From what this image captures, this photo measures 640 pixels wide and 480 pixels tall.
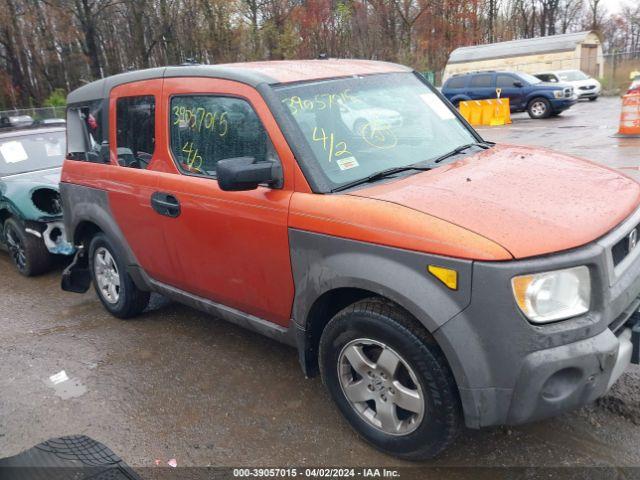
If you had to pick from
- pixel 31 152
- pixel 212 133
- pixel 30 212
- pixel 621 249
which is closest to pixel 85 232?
pixel 30 212

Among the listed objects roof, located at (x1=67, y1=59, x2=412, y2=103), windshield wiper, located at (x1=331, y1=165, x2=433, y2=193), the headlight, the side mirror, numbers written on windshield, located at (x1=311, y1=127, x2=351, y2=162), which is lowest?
the headlight

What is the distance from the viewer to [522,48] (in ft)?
110

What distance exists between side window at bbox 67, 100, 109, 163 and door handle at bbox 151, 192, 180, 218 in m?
0.79

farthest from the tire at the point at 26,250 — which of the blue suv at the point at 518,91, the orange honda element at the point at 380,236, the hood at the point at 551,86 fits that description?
the hood at the point at 551,86

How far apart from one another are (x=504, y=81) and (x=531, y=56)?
569 inches

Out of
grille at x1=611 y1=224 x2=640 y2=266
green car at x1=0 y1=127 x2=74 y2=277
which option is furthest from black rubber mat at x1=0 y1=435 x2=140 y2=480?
green car at x1=0 y1=127 x2=74 y2=277

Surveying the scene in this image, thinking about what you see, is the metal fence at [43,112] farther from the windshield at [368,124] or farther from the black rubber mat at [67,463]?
the black rubber mat at [67,463]

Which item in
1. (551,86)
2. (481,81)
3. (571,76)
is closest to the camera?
(551,86)

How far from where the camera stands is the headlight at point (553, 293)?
2.28 meters

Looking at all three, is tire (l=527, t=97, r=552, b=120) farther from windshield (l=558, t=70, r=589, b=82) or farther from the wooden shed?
the wooden shed

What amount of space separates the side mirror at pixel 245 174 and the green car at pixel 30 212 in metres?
3.54

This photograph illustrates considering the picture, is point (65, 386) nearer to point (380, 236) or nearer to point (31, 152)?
point (380, 236)

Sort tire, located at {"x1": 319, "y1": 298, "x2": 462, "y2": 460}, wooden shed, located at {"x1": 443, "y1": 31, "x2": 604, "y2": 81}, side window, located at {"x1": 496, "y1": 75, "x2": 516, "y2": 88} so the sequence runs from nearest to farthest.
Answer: tire, located at {"x1": 319, "y1": 298, "x2": 462, "y2": 460}, side window, located at {"x1": 496, "y1": 75, "x2": 516, "y2": 88}, wooden shed, located at {"x1": 443, "y1": 31, "x2": 604, "y2": 81}

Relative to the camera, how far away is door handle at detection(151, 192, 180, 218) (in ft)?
12.0
